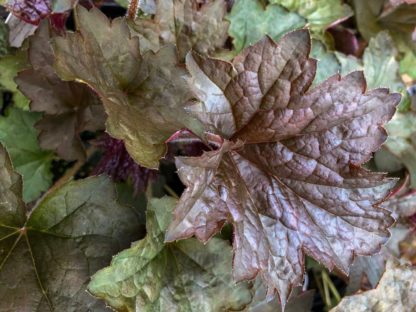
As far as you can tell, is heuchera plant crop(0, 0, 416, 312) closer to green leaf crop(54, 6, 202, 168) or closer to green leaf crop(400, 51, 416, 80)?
green leaf crop(54, 6, 202, 168)

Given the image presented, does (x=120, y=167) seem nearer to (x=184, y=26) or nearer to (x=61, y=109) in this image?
(x=61, y=109)

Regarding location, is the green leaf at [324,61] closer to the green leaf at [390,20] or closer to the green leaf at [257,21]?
the green leaf at [257,21]

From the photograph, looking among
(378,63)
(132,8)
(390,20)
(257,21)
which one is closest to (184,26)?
(132,8)

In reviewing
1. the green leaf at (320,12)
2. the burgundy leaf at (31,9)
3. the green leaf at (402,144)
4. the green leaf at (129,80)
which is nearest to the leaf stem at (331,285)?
the green leaf at (402,144)

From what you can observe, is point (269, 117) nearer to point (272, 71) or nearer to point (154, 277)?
point (272, 71)

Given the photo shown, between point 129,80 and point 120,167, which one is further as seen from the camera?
point 120,167

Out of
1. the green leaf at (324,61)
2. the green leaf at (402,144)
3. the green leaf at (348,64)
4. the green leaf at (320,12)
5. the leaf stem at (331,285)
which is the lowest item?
the leaf stem at (331,285)

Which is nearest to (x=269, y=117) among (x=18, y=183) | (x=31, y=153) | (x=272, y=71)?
(x=272, y=71)
